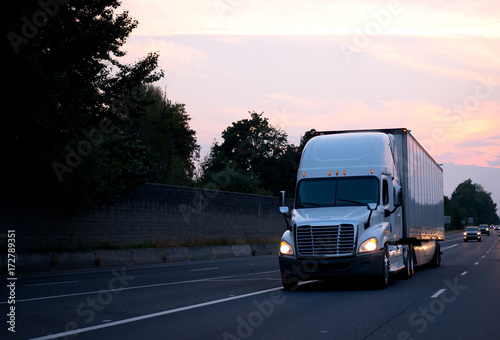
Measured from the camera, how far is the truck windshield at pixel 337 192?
54.9 ft

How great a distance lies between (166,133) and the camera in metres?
68.8

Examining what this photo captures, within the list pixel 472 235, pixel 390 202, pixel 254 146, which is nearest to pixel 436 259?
pixel 390 202

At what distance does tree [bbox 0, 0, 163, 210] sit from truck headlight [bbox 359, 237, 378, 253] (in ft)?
34.3

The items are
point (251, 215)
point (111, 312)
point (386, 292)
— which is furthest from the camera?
point (251, 215)

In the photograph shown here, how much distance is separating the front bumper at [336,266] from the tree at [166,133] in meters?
45.7

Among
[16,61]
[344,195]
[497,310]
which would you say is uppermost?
[16,61]

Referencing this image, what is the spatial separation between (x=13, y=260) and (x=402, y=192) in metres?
13.2

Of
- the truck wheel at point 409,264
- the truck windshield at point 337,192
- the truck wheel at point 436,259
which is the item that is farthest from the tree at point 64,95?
the truck wheel at point 436,259

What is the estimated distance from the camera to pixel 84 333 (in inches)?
373

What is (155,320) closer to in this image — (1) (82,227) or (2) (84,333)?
(2) (84,333)

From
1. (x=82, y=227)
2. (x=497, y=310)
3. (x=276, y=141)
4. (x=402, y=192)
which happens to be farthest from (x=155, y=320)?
(x=276, y=141)

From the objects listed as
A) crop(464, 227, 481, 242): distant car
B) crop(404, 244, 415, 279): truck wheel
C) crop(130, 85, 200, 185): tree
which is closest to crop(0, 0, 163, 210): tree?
crop(404, 244, 415, 279): truck wheel

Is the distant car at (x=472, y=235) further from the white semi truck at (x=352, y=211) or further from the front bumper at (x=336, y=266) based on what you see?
the front bumper at (x=336, y=266)

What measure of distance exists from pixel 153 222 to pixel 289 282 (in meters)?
20.3
